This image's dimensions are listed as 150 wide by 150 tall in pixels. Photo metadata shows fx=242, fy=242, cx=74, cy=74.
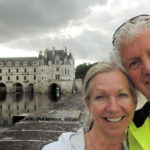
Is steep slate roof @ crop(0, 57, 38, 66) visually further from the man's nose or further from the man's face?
the man's nose

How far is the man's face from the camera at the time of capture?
6.00 feet

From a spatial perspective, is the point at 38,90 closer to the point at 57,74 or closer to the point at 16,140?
the point at 57,74

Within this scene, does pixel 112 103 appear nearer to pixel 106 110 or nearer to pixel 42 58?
pixel 106 110

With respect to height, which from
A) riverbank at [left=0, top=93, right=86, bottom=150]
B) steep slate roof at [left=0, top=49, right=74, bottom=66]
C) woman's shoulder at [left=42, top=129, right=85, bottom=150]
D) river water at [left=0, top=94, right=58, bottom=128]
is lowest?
river water at [left=0, top=94, right=58, bottom=128]

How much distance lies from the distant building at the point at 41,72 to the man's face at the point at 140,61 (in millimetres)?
57110

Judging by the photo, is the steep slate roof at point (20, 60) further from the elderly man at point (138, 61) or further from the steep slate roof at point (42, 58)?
the elderly man at point (138, 61)

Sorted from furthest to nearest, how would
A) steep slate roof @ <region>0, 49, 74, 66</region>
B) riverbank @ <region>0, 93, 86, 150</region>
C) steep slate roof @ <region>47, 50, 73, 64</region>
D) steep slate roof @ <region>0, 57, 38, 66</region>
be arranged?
steep slate roof @ <region>0, 57, 38, 66</region>, steep slate roof @ <region>0, 49, 74, 66</region>, steep slate roof @ <region>47, 50, 73, 64</region>, riverbank @ <region>0, 93, 86, 150</region>

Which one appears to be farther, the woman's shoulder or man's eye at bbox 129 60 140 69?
man's eye at bbox 129 60 140 69

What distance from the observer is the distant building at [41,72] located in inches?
2367

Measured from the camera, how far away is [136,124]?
1871 millimetres

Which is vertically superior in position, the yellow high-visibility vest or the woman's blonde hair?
the woman's blonde hair

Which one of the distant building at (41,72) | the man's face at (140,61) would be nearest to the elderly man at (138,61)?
the man's face at (140,61)

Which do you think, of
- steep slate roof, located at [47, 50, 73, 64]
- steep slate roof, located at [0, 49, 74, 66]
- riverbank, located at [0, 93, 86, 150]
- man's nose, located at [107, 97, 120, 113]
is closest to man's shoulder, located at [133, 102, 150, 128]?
man's nose, located at [107, 97, 120, 113]

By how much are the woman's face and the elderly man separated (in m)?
0.11
